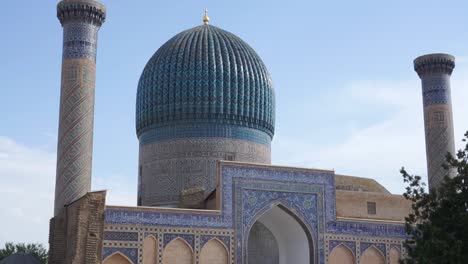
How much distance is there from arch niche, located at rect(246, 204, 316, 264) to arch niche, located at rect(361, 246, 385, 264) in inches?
50.3

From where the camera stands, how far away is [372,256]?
15891 mm

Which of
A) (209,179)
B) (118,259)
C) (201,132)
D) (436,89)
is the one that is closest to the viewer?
(118,259)

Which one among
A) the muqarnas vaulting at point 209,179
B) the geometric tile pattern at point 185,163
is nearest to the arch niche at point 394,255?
the muqarnas vaulting at point 209,179

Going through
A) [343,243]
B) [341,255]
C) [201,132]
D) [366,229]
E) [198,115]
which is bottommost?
[341,255]

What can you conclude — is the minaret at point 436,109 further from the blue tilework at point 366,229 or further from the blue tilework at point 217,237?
the blue tilework at point 217,237

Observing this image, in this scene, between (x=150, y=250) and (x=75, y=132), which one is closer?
(x=150, y=250)

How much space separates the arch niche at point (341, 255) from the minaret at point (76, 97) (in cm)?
542

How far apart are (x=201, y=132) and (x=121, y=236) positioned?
525 centimetres

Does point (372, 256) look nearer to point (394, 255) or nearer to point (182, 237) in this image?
point (394, 255)

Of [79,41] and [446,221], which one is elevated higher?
[79,41]

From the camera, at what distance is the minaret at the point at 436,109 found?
799 inches

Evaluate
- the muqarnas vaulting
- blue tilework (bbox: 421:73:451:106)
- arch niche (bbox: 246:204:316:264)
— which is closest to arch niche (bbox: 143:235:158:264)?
the muqarnas vaulting

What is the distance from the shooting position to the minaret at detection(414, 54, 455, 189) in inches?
799

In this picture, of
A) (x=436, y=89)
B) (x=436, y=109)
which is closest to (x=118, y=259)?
(x=436, y=109)
